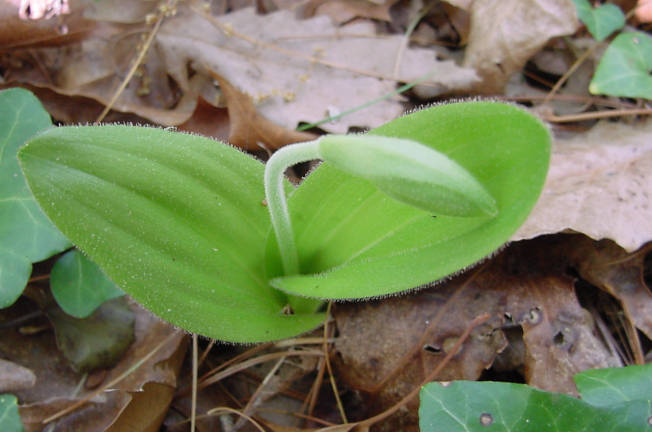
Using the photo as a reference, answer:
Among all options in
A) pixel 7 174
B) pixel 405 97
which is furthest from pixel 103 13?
pixel 405 97

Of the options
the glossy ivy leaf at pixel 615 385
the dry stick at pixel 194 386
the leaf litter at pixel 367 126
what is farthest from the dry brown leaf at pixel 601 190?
the dry stick at pixel 194 386

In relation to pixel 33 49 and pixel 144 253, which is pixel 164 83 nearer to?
pixel 33 49

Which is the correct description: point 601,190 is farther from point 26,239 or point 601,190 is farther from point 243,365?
point 26,239

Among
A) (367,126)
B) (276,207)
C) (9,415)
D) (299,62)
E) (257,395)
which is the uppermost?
(276,207)

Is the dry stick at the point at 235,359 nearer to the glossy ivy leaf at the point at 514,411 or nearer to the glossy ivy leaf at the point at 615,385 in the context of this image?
the glossy ivy leaf at the point at 514,411

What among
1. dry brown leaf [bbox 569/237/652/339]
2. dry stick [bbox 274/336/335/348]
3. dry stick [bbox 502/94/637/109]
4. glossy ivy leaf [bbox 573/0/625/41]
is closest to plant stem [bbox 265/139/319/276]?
dry stick [bbox 274/336/335/348]

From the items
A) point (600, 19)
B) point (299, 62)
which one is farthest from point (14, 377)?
point (600, 19)
